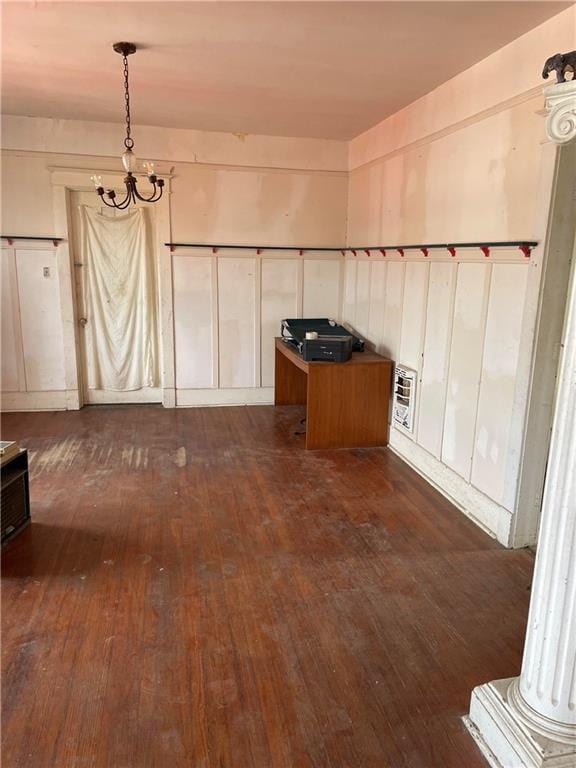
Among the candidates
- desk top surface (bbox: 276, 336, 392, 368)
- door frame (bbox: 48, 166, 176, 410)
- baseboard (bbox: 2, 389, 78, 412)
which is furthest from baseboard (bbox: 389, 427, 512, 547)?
baseboard (bbox: 2, 389, 78, 412)

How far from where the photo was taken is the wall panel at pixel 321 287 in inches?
237

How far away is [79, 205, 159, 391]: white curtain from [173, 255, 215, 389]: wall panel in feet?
0.97

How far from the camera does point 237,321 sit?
5.93 meters

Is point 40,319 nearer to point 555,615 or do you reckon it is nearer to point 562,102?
point 562,102

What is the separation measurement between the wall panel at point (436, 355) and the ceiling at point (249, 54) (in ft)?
4.44

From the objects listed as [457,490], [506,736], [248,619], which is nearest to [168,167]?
[457,490]

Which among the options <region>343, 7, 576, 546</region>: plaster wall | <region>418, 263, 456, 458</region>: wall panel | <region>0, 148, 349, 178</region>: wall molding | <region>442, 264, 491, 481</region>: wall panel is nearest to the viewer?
<region>343, 7, 576, 546</region>: plaster wall

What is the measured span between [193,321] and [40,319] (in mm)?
1550

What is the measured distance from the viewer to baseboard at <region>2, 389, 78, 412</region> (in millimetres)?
5621

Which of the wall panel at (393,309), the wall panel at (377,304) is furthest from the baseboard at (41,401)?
the wall panel at (393,309)

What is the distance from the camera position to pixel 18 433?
16.4 feet

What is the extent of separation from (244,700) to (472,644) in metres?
1.03

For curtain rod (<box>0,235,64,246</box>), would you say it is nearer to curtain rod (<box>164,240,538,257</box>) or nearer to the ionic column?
curtain rod (<box>164,240,538,257</box>)

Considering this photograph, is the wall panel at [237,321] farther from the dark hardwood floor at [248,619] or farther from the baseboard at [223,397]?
the dark hardwood floor at [248,619]
